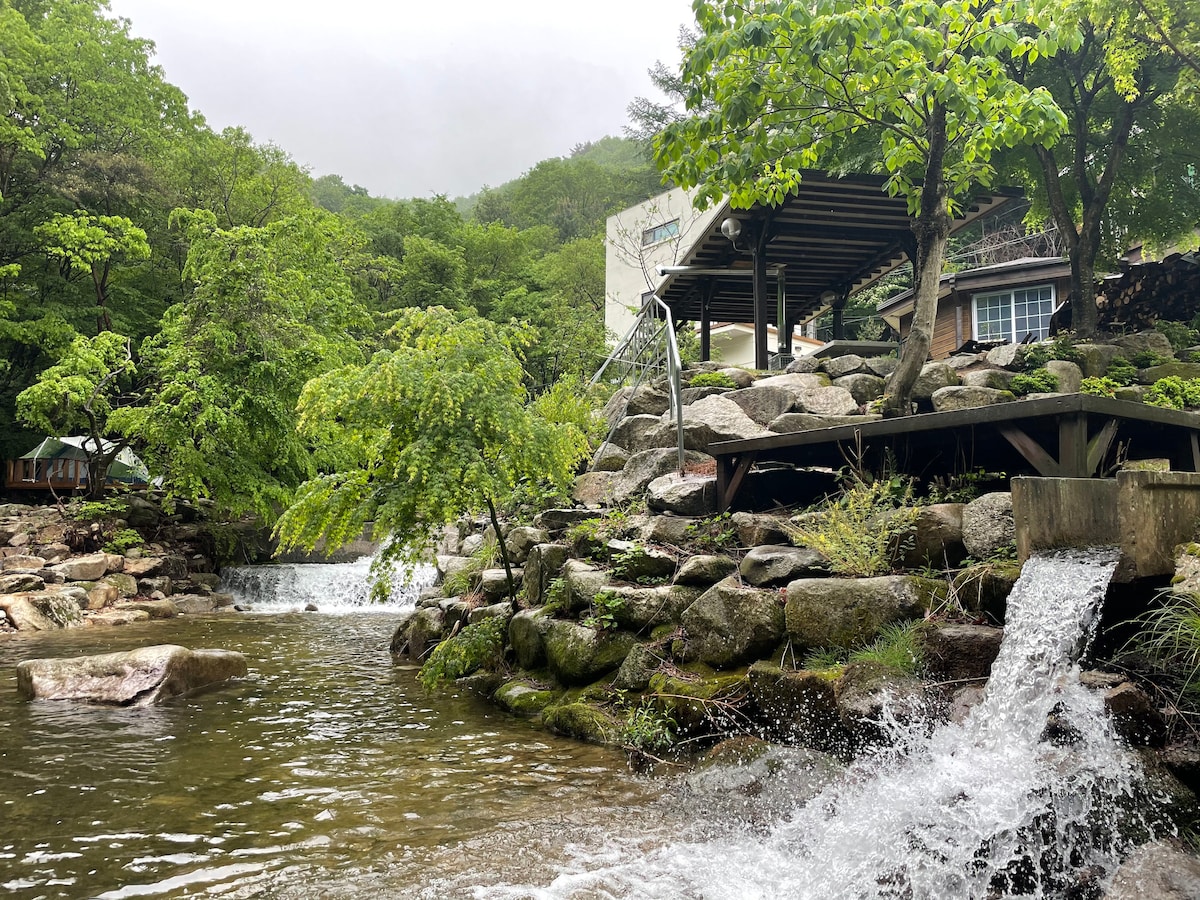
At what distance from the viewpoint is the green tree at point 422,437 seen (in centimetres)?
760

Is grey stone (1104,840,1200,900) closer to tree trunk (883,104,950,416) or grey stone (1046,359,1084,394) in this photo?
tree trunk (883,104,950,416)

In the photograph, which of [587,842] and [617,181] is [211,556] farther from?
[617,181]

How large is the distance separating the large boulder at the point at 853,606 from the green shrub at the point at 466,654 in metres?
3.68

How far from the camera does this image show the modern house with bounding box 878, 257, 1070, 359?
72.0 ft

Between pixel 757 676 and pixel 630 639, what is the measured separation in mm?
1505

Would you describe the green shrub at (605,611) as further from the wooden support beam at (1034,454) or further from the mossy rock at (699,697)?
the wooden support beam at (1034,454)

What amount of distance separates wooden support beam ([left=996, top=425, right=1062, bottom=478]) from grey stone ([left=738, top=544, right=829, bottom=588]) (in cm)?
168

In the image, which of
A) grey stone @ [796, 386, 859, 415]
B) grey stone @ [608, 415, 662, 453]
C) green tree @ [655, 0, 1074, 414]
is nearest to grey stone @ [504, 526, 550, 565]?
grey stone @ [608, 415, 662, 453]

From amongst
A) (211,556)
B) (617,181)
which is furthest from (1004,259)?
(211,556)

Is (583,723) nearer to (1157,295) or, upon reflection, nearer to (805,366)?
(805,366)

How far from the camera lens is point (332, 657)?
35.7 feet

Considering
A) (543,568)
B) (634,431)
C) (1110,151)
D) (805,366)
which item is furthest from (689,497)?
(1110,151)

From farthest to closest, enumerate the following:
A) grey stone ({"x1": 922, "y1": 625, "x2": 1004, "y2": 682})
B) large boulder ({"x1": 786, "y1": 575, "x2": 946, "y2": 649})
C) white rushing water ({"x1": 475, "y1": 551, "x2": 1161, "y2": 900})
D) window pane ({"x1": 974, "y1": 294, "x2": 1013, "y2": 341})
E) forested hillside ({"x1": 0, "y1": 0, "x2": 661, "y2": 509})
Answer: window pane ({"x1": 974, "y1": 294, "x2": 1013, "y2": 341}) → forested hillside ({"x1": 0, "y1": 0, "x2": 661, "y2": 509}) → large boulder ({"x1": 786, "y1": 575, "x2": 946, "y2": 649}) → grey stone ({"x1": 922, "y1": 625, "x2": 1004, "y2": 682}) → white rushing water ({"x1": 475, "y1": 551, "x2": 1161, "y2": 900})

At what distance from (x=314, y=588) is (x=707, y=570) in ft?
44.5
